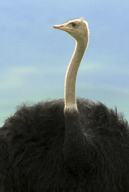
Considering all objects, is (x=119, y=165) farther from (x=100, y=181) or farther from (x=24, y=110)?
(x=24, y=110)

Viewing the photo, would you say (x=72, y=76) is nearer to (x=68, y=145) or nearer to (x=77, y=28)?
(x=77, y=28)

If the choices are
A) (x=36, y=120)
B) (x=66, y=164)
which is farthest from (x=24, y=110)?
(x=66, y=164)

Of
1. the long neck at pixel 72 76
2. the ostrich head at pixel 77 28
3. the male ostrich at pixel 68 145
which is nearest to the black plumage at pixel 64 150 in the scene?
the male ostrich at pixel 68 145

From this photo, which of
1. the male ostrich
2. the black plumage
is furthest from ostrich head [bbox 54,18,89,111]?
the black plumage

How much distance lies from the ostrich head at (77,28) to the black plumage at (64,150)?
0.88m

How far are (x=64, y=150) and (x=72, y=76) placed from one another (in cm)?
A: 86

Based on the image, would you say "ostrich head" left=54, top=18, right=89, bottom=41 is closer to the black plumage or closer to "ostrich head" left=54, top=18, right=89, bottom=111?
"ostrich head" left=54, top=18, right=89, bottom=111

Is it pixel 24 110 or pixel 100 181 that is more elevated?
pixel 24 110

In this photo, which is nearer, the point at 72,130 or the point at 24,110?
the point at 72,130

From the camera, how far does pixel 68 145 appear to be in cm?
1499

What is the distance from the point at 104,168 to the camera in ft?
50.8

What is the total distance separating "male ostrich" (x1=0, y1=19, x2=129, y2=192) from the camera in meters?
15.1

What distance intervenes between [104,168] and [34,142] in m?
0.96

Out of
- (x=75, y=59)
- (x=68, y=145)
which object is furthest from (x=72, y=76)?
(x=68, y=145)
